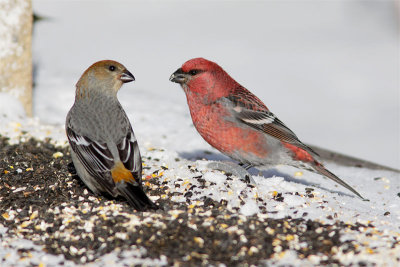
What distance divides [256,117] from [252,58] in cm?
914

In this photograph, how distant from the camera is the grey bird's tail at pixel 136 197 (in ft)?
14.6

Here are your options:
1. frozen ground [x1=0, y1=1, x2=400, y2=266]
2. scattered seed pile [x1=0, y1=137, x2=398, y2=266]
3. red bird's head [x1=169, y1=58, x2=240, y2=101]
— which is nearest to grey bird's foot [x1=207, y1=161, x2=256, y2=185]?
frozen ground [x1=0, y1=1, x2=400, y2=266]

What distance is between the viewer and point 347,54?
14.8m

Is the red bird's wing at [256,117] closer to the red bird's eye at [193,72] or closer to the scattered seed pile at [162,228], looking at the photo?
the red bird's eye at [193,72]

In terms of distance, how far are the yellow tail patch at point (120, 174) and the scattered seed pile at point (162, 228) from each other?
22 cm

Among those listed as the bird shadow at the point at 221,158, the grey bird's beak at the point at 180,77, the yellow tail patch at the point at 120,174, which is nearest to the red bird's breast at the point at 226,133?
the grey bird's beak at the point at 180,77

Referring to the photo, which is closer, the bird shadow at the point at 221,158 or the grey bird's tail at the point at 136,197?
the grey bird's tail at the point at 136,197

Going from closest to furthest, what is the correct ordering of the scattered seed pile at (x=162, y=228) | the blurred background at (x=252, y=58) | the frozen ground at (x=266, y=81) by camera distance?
the scattered seed pile at (x=162, y=228), the frozen ground at (x=266, y=81), the blurred background at (x=252, y=58)

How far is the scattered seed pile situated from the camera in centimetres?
396

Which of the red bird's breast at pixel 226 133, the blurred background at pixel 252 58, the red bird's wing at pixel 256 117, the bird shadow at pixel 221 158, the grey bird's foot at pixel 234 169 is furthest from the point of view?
the blurred background at pixel 252 58

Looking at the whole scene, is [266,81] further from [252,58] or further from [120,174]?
[120,174]

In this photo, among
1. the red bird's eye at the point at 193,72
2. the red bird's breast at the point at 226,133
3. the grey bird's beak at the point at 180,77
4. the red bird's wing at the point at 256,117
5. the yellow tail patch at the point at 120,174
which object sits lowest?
the yellow tail patch at the point at 120,174

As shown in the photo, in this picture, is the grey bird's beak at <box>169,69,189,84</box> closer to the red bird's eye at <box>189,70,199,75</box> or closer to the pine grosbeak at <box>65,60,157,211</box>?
the red bird's eye at <box>189,70,199,75</box>

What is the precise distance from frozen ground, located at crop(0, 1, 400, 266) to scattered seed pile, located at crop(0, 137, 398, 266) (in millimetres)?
116
